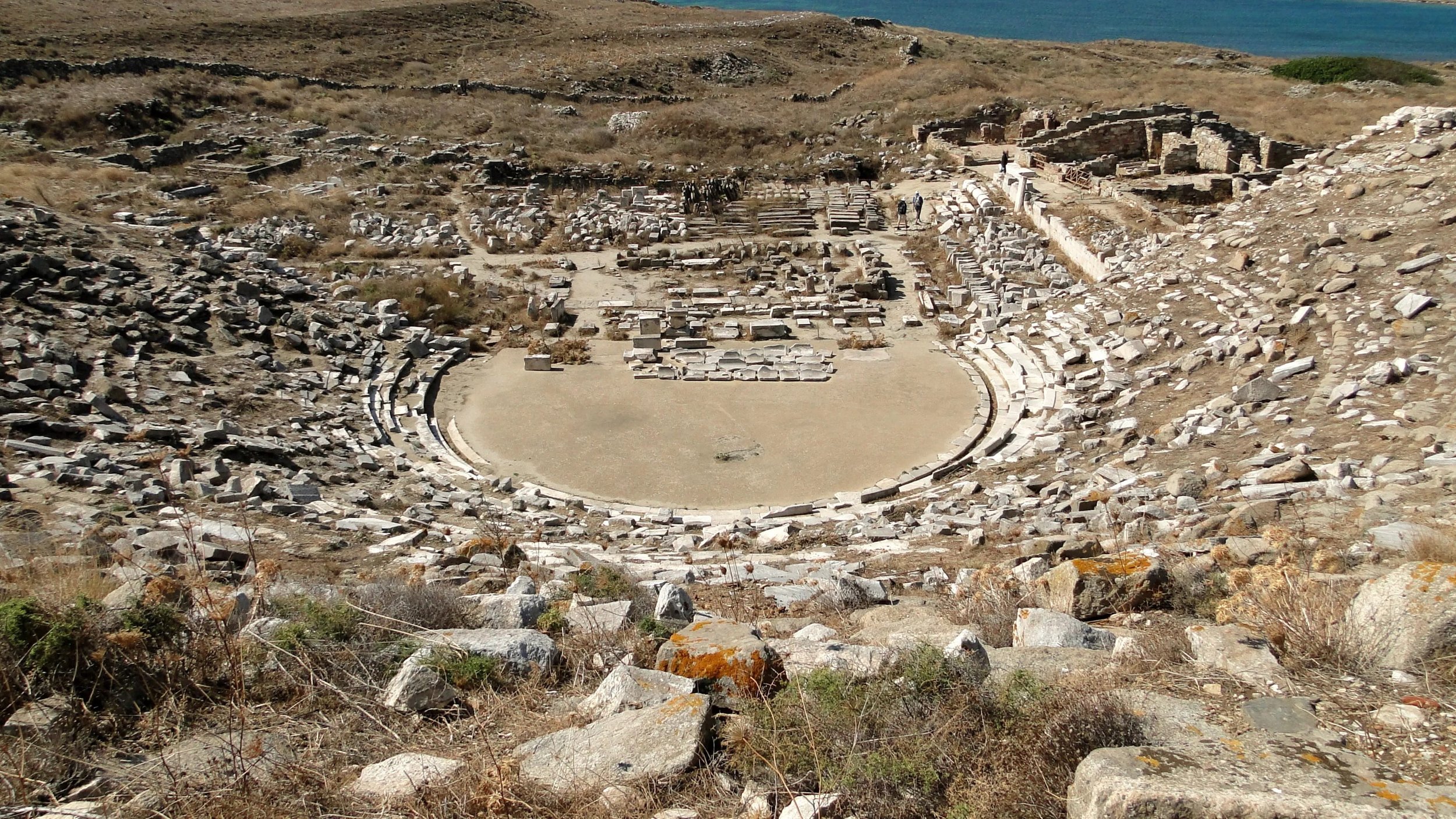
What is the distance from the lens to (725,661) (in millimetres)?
5043

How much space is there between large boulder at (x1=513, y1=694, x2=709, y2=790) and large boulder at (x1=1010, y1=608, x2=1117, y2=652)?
2.33m

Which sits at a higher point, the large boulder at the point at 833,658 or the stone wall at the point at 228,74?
the stone wall at the point at 228,74

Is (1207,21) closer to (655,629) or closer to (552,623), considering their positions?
(655,629)

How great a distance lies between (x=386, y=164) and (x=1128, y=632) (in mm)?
32217

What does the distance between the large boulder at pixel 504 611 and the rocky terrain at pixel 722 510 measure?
0.04 metres

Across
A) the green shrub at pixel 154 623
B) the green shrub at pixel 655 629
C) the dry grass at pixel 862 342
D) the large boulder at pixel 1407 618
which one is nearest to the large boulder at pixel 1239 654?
the large boulder at pixel 1407 618

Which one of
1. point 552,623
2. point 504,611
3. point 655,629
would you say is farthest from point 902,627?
point 504,611

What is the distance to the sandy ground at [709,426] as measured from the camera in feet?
43.9

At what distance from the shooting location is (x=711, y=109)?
40.0 metres

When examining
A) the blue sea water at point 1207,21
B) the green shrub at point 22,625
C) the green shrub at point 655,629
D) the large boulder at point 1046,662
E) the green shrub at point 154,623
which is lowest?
the green shrub at point 655,629

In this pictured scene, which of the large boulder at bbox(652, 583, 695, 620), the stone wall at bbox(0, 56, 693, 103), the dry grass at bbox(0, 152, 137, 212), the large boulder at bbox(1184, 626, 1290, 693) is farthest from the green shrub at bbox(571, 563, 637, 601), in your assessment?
the stone wall at bbox(0, 56, 693, 103)

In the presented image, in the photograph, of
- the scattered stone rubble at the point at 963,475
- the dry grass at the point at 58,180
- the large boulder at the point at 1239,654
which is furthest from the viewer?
the dry grass at the point at 58,180

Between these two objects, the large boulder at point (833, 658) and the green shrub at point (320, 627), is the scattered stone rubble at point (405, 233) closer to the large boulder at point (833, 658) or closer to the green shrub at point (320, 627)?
the green shrub at point (320, 627)

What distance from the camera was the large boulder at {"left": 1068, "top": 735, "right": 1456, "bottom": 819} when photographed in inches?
124
